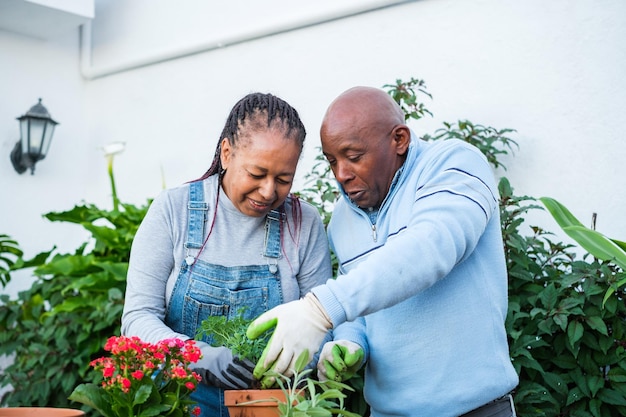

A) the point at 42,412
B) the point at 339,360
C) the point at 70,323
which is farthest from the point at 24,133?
the point at 339,360

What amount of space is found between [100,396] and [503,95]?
263 cm

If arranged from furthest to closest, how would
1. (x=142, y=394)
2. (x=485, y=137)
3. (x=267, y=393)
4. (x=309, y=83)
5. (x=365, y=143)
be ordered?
(x=309, y=83)
(x=485, y=137)
(x=365, y=143)
(x=267, y=393)
(x=142, y=394)

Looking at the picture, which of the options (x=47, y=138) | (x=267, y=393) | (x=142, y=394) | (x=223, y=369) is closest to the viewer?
(x=142, y=394)

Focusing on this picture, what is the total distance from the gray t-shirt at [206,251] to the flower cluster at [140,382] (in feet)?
1.13

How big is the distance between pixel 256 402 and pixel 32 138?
4.55 metres

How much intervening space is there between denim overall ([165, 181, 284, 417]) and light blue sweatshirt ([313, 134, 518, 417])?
252mm

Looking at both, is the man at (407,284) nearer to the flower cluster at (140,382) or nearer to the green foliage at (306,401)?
the green foliage at (306,401)

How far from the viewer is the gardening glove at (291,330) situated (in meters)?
1.51

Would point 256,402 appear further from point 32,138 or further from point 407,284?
point 32,138

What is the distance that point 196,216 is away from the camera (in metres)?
1.99

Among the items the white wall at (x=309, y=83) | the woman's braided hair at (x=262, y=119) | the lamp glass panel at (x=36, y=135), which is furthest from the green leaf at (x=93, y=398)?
the lamp glass panel at (x=36, y=135)

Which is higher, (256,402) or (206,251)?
(206,251)

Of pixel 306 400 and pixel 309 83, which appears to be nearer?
pixel 306 400

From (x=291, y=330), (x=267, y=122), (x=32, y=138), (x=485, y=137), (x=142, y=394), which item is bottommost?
(x=142, y=394)
